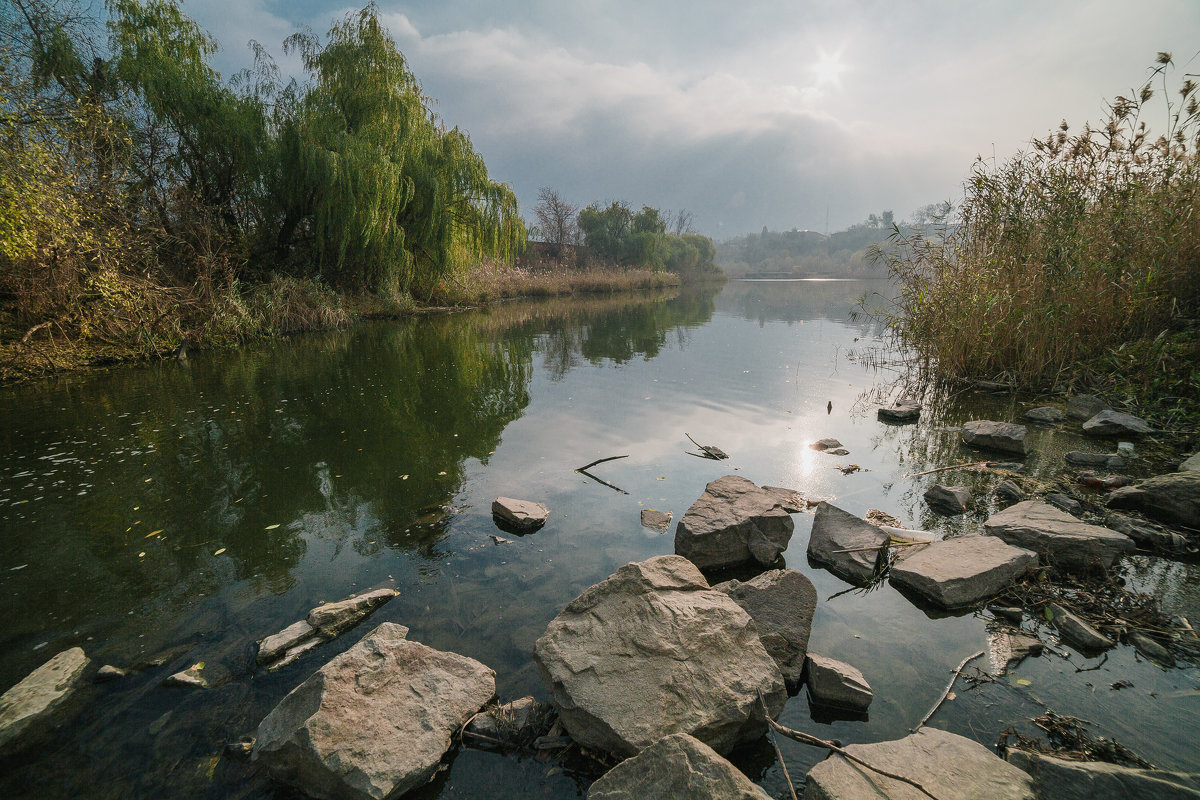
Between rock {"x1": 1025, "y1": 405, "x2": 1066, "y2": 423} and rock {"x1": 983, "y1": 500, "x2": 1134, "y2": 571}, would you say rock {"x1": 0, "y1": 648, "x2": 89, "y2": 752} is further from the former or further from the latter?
rock {"x1": 1025, "y1": 405, "x2": 1066, "y2": 423}

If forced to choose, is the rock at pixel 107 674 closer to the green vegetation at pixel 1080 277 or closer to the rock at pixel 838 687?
the rock at pixel 838 687

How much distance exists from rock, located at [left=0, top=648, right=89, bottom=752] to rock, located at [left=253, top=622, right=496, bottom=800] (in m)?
1.13

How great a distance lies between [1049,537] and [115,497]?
295 inches

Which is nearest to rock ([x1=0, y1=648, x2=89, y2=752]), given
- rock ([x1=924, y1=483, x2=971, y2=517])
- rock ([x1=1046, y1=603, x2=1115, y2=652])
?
rock ([x1=1046, y1=603, x2=1115, y2=652])

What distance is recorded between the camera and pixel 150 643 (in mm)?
2822

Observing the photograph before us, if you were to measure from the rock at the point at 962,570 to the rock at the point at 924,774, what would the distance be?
4.34 ft

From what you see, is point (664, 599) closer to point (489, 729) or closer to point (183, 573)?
point (489, 729)

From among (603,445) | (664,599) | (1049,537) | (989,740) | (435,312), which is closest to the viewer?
(989,740)

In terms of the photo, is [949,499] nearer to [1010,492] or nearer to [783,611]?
[1010,492]

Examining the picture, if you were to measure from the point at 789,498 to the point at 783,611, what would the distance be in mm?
1967

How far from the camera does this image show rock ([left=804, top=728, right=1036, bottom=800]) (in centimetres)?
169

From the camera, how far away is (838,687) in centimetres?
231

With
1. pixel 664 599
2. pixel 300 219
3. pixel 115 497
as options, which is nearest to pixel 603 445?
pixel 664 599

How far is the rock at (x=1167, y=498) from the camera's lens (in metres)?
3.72
